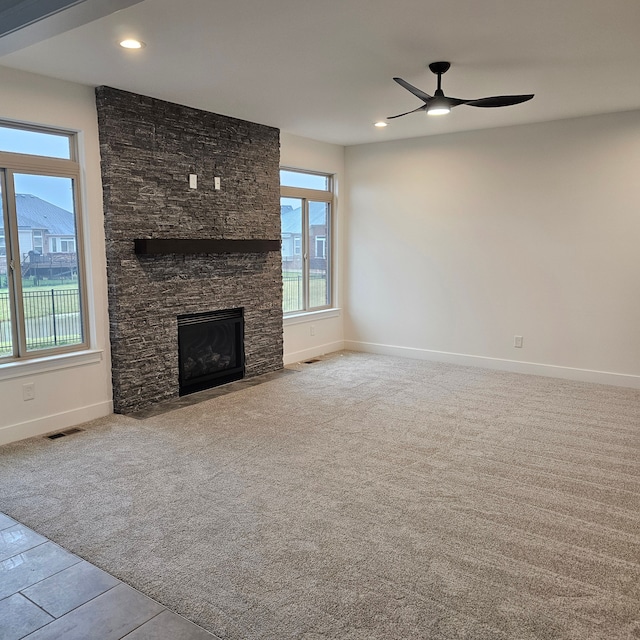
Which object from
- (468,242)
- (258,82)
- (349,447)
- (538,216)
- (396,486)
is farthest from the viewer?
(468,242)

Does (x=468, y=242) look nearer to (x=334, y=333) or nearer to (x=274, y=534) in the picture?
(x=334, y=333)

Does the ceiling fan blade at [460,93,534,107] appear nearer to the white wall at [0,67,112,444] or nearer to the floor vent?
the white wall at [0,67,112,444]

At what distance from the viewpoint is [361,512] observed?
2910 millimetres

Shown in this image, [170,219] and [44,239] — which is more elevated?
[170,219]

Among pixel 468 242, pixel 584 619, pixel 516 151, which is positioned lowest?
pixel 584 619

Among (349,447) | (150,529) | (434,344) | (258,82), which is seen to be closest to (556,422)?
(349,447)

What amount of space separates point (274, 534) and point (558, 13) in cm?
306

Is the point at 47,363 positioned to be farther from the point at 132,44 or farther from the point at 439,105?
the point at 439,105

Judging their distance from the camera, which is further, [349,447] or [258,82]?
[258,82]

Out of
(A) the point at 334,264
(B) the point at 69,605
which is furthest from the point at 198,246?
(B) the point at 69,605

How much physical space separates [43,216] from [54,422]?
1.59 meters

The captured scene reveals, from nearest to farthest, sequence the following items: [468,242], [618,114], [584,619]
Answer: [584,619]
[618,114]
[468,242]

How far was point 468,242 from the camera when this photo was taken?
247 inches

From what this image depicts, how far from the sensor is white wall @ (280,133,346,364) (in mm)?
6348
